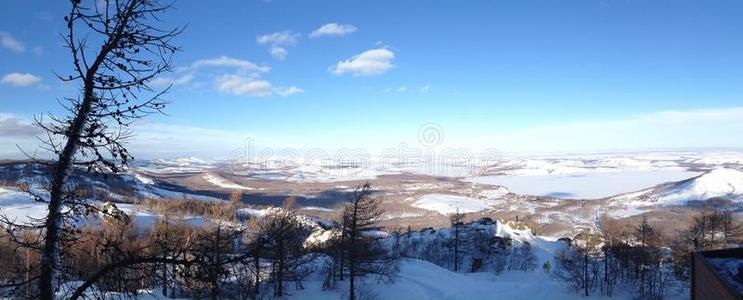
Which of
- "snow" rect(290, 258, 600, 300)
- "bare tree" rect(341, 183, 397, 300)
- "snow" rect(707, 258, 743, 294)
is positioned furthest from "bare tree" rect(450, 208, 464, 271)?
"snow" rect(707, 258, 743, 294)

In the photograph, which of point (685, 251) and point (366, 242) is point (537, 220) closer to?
point (685, 251)

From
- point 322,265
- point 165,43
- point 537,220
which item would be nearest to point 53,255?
point 165,43

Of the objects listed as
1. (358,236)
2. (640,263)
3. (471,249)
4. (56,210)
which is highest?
(56,210)

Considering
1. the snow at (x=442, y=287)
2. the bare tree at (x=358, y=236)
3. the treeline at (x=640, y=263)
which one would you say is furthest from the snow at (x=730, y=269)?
the treeline at (x=640, y=263)

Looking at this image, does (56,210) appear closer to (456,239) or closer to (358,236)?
(358,236)

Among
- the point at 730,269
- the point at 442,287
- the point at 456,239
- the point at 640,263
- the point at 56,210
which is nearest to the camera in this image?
the point at 56,210

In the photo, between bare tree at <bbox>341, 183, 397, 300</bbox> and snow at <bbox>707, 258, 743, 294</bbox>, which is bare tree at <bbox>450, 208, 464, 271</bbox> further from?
snow at <bbox>707, 258, 743, 294</bbox>

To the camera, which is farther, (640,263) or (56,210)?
(640,263)

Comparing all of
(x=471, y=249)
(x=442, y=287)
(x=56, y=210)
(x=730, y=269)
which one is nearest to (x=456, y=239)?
(x=471, y=249)

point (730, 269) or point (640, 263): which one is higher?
point (730, 269)

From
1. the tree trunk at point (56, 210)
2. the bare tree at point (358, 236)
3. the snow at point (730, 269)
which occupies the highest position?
the tree trunk at point (56, 210)

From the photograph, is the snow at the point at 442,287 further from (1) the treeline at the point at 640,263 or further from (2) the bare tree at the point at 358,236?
(2) the bare tree at the point at 358,236
